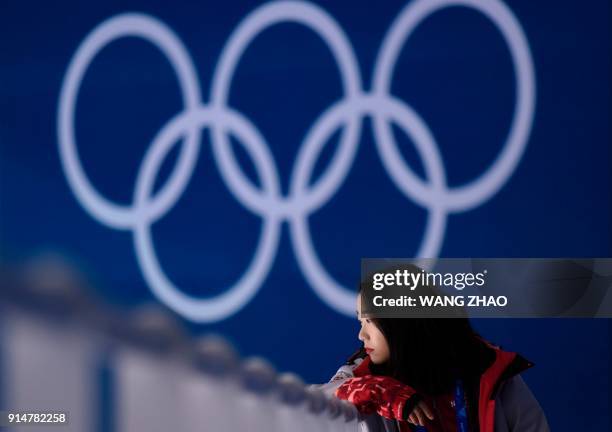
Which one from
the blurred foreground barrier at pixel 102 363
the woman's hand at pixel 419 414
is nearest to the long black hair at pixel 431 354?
the woman's hand at pixel 419 414

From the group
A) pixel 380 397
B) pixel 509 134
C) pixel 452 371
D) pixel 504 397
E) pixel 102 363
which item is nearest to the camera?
pixel 102 363

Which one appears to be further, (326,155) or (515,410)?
(326,155)

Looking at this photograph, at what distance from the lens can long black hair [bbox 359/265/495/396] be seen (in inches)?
72.2

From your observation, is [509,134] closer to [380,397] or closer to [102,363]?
[380,397]

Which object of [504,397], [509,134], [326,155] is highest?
[326,155]

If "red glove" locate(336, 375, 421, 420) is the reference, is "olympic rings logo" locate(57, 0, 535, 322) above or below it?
above

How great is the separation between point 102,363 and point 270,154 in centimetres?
349

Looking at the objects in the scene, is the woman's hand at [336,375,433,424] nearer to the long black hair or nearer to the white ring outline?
the long black hair

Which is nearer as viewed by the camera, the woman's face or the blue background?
the woman's face

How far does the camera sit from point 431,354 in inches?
73.6

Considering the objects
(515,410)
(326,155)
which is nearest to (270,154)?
(326,155)

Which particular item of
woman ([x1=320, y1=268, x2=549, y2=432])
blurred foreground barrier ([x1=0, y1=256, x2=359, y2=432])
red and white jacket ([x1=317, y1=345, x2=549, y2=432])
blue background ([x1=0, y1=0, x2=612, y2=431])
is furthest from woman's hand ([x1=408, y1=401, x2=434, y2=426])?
blue background ([x1=0, y1=0, x2=612, y2=431])

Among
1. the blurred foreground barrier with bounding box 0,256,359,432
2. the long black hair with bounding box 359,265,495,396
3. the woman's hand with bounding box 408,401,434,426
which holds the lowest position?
the blurred foreground barrier with bounding box 0,256,359,432

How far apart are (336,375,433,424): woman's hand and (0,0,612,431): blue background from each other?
2.30m
